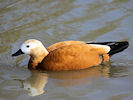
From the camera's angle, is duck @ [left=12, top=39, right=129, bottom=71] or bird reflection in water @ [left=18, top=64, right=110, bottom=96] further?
duck @ [left=12, top=39, right=129, bottom=71]

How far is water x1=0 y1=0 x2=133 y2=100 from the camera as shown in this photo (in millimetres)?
5834

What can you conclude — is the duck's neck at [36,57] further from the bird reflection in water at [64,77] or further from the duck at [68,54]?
the bird reflection in water at [64,77]

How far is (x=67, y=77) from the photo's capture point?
21.8 feet

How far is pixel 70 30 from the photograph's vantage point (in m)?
9.28

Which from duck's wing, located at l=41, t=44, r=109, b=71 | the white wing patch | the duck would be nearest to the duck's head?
the duck

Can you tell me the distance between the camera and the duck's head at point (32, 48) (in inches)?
279

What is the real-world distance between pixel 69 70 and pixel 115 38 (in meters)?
2.13

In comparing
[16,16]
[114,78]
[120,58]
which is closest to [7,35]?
[16,16]

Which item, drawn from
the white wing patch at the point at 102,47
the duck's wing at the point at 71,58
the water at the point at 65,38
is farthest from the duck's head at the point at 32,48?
the white wing patch at the point at 102,47

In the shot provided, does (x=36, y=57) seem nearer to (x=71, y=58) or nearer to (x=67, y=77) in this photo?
(x=71, y=58)

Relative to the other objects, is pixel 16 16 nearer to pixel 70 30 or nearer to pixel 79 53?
pixel 70 30

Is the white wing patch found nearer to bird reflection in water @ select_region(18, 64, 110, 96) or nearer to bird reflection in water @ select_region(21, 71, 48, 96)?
bird reflection in water @ select_region(18, 64, 110, 96)

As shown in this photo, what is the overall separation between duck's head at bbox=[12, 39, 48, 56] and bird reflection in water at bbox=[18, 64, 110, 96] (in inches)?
17.7

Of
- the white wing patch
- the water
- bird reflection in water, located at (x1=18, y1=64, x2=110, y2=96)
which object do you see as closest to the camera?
the water
